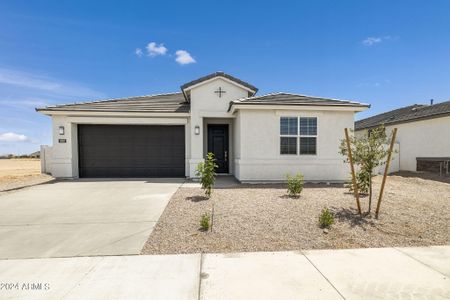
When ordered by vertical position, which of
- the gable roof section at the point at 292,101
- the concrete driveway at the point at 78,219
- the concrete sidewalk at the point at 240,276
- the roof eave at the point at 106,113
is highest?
the gable roof section at the point at 292,101

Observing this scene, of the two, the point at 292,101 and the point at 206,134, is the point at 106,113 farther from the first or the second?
the point at 292,101

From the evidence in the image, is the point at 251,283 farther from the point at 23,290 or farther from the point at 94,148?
the point at 94,148

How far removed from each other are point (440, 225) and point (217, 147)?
9.10 meters

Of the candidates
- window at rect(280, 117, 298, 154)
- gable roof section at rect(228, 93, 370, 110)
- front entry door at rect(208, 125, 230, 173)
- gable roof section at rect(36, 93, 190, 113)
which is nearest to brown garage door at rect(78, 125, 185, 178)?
gable roof section at rect(36, 93, 190, 113)

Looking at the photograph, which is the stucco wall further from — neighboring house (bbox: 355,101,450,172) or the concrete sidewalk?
the concrete sidewalk

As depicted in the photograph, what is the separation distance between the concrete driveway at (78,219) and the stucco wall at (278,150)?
135 inches

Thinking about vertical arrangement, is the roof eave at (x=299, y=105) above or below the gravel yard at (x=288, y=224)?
above

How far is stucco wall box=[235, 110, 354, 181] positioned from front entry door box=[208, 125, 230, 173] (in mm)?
2464

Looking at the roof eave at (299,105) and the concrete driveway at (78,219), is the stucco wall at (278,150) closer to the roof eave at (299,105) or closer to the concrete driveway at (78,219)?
the roof eave at (299,105)

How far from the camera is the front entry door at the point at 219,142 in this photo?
12.5m

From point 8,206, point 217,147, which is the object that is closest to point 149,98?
point 217,147

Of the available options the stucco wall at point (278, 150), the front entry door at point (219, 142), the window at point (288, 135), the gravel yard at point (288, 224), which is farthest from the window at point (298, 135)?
the front entry door at point (219, 142)

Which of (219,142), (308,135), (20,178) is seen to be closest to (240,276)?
(308,135)

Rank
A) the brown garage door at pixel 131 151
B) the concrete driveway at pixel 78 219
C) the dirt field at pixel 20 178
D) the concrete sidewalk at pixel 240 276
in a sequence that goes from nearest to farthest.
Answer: the concrete sidewalk at pixel 240 276
the concrete driveway at pixel 78 219
the dirt field at pixel 20 178
the brown garage door at pixel 131 151
